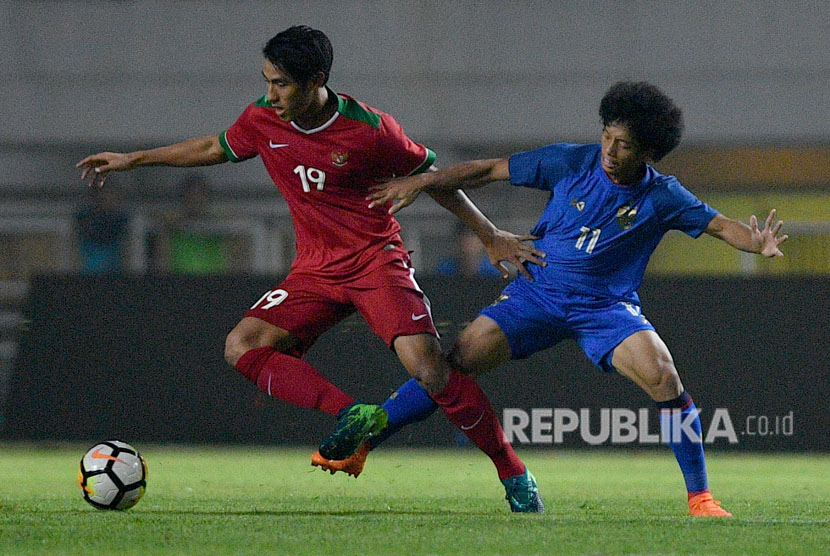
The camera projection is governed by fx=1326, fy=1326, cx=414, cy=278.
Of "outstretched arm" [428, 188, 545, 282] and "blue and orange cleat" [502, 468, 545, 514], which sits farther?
"outstretched arm" [428, 188, 545, 282]

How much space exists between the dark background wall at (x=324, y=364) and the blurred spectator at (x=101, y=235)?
1471 mm

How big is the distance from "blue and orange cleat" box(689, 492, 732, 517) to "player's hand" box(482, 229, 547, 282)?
1.07 meters

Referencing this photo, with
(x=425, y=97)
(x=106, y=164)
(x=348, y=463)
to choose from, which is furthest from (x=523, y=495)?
(x=425, y=97)

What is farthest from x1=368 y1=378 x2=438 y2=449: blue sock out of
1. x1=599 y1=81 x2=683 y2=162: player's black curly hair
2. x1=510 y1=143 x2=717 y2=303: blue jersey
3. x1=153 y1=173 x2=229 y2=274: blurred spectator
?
x1=153 y1=173 x2=229 y2=274: blurred spectator

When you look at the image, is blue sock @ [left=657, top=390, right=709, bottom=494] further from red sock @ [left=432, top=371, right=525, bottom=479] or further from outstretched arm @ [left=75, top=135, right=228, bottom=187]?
outstretched arm @ [left=75, top=135, right=228, bottom=187]

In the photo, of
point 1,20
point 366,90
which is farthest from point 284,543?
point 1,20

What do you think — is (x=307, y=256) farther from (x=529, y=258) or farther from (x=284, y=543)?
(x=284, y=543)


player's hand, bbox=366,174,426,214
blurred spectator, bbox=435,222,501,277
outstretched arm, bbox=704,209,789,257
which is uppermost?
player's hand, bbox=366,174,426,214

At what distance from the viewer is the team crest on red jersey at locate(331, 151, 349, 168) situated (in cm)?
521

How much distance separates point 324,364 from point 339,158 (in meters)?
3.62

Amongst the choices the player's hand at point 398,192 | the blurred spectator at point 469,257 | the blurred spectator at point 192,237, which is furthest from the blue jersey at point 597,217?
the blurred spectator at point 192,237

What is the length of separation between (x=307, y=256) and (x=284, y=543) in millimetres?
1633

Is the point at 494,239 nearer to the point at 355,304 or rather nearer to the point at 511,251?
the point at 511,251

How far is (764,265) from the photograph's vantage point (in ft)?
41.2
